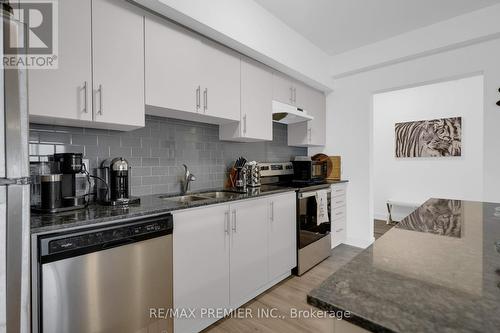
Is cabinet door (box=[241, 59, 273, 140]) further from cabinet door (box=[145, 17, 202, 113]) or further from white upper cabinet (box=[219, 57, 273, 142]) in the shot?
cabinet door (box=[145, 17, 202, 113])

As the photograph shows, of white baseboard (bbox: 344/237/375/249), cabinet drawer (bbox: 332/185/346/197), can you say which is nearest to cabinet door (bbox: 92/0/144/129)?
cabinet drawer (bbox: 332/185/346/197)

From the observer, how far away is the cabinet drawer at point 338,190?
327cm

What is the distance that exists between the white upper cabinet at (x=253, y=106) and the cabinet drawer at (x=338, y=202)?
1393 millimetres

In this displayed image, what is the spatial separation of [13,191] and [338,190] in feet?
10.8

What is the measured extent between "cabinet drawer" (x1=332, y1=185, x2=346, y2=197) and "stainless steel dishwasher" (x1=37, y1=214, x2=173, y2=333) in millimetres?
2439

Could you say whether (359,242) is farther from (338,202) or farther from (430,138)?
(430,138)

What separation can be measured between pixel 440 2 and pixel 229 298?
11.1 ft

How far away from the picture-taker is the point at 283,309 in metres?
2.00

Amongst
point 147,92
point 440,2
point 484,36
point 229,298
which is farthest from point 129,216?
point 484,36

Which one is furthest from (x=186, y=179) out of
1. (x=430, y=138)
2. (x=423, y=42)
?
(x=430, y=138)

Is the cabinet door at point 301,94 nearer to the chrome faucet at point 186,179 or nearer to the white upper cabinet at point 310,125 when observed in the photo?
the white upper cabinet at point 310,125

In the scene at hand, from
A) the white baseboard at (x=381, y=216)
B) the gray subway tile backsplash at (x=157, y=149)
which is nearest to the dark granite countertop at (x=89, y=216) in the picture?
the gray subway tile backsplash at (x=157, y=149)

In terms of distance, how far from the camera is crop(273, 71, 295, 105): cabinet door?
2.76 m

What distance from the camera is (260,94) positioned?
2539mm
